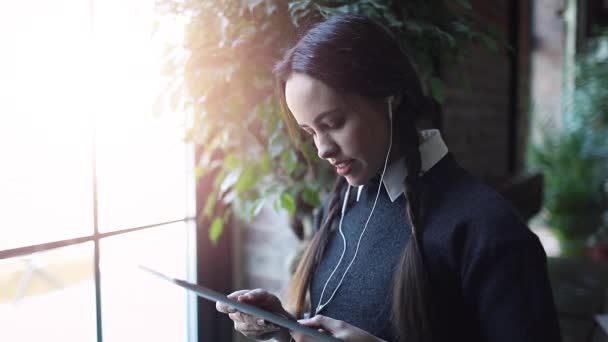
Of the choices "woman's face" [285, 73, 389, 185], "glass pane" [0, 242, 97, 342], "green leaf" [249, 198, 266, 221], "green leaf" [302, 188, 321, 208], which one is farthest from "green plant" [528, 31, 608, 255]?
"glass pane" [0, 242, 97, 342]

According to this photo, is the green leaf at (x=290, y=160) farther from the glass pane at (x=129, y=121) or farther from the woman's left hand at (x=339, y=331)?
the woman's left hand at (x=339, y=331)

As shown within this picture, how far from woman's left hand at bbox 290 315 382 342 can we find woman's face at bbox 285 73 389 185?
0.24 m

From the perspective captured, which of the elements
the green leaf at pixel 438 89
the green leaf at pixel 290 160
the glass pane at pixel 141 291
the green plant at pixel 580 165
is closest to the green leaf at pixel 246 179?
the green leaf at pixel 290 160

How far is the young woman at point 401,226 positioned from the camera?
654 millimetres

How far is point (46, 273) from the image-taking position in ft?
3.59

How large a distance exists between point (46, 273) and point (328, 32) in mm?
850

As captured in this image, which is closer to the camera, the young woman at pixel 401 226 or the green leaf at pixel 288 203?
the young woman at pixel 401 226

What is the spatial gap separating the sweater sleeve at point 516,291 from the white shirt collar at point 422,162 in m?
0.20

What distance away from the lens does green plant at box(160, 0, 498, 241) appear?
1.02 meters

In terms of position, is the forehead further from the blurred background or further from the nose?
the blurred background

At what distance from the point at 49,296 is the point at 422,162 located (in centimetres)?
91

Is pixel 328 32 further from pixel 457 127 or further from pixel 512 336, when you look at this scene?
pixel 457 127

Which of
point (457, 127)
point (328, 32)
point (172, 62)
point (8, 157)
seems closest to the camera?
point (328, 32)

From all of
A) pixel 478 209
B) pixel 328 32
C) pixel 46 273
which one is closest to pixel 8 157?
pixel 46 273
